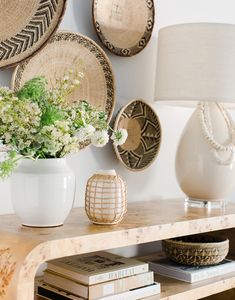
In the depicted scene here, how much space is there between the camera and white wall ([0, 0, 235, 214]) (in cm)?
156

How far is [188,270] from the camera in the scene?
59.6 inches

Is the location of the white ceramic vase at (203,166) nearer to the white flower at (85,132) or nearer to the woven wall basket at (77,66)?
the woven wall basket at (77,66)

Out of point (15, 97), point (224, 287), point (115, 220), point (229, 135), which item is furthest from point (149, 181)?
point (15, 97)

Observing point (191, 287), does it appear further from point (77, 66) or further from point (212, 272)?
point (77, 66)

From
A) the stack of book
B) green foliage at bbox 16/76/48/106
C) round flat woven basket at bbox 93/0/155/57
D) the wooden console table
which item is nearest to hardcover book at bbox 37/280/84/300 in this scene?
the stack of book

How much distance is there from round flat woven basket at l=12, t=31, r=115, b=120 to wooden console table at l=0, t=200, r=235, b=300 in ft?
1.17

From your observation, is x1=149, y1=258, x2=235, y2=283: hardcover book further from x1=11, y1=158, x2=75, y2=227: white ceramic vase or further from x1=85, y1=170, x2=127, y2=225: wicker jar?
x1=11, y1=158, x2=75, y2=227: white ceramic vase

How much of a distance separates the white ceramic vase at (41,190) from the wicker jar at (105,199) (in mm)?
72

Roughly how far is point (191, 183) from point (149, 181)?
0.23 metres

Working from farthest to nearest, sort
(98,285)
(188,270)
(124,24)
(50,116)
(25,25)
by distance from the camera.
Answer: (124,24) → (188,270) → (25,25) → (98,285) → (50,116)

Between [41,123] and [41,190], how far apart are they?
152 millimetres

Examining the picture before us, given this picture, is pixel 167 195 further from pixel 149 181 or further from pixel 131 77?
pixel 131 77

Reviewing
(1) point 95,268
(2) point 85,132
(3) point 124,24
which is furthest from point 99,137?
(3) point 124,24

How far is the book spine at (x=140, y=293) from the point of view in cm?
126
